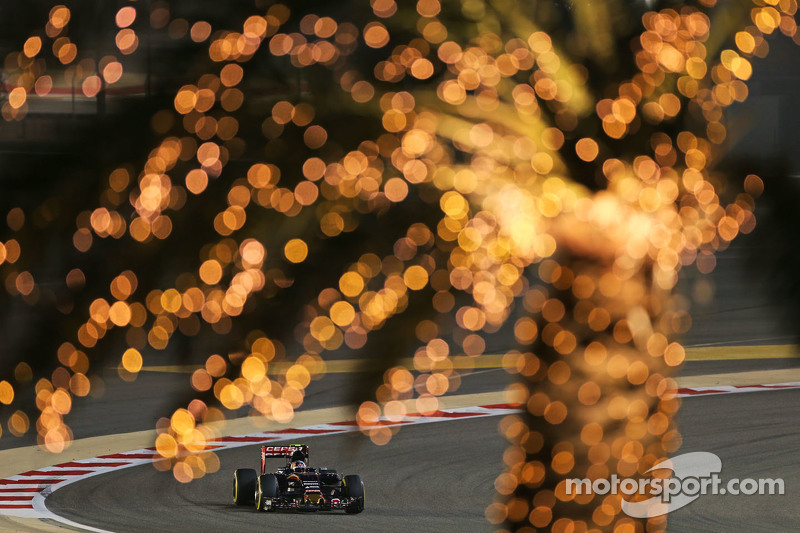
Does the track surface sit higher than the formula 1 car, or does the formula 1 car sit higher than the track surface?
the formula 1 car

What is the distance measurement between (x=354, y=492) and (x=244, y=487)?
1.21 m

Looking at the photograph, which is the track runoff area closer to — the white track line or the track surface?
the white track line

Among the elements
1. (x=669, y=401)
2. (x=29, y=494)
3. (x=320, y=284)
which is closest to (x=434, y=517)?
(x=29, y=494)

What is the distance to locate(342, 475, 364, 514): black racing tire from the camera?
42.9 feet

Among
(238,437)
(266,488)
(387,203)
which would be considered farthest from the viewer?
(238,437)

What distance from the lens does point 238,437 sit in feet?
56.6

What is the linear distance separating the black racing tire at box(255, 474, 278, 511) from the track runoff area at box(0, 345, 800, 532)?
4.02 feet

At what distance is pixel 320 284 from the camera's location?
3.35 metres

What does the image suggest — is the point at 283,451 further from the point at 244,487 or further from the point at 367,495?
the point at 367,495

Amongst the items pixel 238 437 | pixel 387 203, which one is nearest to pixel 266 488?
pixel 238 437

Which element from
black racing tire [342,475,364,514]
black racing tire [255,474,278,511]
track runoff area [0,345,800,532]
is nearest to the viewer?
black racing tire [342,475,364,514]

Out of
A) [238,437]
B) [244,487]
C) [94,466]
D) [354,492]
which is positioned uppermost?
[354,492]

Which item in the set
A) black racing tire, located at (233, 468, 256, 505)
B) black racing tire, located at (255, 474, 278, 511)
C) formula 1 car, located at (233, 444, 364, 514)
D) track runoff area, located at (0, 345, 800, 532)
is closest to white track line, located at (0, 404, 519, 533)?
track runoff area, located at (0, 345, 800, 532)

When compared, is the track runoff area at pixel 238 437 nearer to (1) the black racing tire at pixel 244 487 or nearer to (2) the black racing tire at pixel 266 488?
(2) the black racing tire at pixel 266 488
